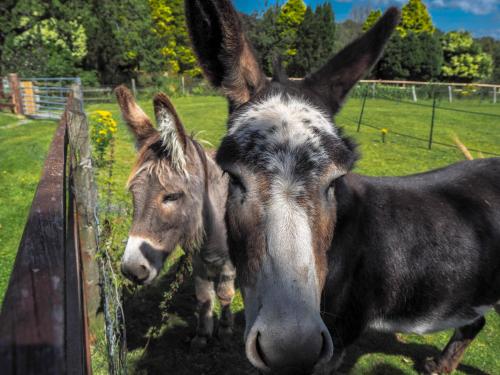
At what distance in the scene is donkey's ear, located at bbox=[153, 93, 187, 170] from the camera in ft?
9.40

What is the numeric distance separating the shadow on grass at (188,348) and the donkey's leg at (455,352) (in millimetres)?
144

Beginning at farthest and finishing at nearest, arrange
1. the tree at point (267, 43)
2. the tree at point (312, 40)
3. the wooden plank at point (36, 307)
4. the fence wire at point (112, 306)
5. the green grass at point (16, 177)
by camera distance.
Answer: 1. the tree at point (312, 40)
2. the green grass at point (16, 177)
3. the tree at point (267, 43)
4. the fence wire at point (112, 306)
5. the wooden plank at point (36, 307)

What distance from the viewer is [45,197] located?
1220 millimetres

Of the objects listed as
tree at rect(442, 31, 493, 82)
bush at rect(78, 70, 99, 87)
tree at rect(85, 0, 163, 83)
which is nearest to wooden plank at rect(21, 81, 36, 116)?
bush at rect(78, 70, 99, 87)

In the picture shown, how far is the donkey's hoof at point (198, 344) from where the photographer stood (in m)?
3.61

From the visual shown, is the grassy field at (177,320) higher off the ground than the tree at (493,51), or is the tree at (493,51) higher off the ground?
the tree at (493,51)

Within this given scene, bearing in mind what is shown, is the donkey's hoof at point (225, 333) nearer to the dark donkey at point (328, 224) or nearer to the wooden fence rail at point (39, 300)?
the dark donkey at point (328, 224)

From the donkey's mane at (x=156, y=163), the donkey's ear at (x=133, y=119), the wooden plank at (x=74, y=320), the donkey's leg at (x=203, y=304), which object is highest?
the donkey's ear at (x=133, y=119)

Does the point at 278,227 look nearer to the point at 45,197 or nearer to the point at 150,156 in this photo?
the point at 45,197

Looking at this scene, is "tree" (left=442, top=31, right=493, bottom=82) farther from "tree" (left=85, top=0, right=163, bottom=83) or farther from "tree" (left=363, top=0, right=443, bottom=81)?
"tree" (left=85, top=0, right=163, bottom=83)

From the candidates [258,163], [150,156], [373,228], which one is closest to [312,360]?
[258,163]

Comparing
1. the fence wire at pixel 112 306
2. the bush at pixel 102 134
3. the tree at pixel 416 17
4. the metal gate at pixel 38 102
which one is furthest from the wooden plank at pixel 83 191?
the tree at pixel 416 17

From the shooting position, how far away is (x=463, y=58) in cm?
4334

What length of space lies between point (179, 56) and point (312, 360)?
146 ft
